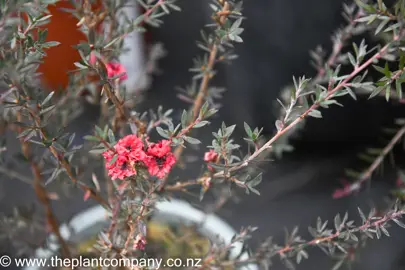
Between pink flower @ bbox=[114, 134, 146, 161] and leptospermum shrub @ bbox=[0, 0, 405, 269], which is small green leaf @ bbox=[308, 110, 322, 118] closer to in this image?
leptospermum shrub @ bbox=[0, 0, 405, 269]

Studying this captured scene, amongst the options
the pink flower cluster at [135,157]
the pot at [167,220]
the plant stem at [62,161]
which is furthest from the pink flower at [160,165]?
the pot at [167,220]

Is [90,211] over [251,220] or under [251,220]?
over

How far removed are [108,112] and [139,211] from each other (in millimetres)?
267

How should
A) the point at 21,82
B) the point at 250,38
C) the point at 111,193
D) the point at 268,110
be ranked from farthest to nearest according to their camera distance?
the point at 268,110, the point at 250,38, the point at 111,193, the point at 21,82

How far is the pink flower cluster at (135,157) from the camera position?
498 mm

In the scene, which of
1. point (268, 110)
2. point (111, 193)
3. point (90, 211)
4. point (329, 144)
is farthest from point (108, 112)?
point (329, 144)

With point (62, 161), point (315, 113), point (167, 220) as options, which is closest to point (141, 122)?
point (62, 161)

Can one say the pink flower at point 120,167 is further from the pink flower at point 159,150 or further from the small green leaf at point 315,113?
the small green leaf at point 315,113

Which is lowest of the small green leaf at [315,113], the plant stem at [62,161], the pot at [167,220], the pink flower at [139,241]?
the pot at [167,220]

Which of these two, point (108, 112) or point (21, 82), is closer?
point (21, 82)

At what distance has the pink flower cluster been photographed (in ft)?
1.63

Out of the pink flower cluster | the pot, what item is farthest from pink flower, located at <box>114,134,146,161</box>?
the pot

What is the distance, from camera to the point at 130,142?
50 centimetres

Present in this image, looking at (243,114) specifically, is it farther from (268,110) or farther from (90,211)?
(90,211)
